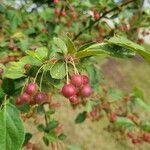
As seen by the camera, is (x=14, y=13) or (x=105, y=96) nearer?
(x=14, y=13)

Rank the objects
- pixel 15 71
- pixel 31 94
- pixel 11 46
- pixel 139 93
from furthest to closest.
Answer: pixel 139 93
pixel 11 46
pixel 15 71
pixel 31 94

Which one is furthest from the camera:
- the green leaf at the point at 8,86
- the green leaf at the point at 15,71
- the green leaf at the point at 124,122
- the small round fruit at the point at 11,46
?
the green leaf at the point at 124,122

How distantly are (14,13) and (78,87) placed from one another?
2353 millimetres

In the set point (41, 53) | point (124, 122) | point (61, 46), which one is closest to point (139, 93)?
point (124, 122)

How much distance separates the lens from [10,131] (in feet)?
5.08

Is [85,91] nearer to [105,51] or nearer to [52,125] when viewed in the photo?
[105,51]

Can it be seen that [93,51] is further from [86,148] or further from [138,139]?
[86,148]

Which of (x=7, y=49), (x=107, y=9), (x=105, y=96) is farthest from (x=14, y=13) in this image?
(x=105, y=96)

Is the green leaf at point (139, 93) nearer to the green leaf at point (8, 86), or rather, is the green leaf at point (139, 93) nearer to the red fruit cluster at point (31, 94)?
the green leaf at point (8, 86)

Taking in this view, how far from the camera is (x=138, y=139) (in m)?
4.07

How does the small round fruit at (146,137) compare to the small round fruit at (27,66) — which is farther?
the small round fruit at (146,137)

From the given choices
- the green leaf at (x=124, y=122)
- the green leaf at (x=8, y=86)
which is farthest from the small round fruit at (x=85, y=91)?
the green leaf at (x=124, y=122)

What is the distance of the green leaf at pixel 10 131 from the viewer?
1.52 meters

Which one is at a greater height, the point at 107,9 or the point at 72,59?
the point at 107,9
